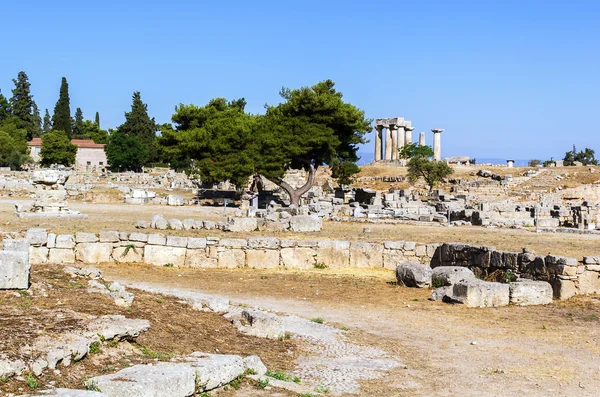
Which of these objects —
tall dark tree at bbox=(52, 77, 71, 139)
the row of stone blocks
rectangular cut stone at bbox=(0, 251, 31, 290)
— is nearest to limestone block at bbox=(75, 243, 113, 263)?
the row of stone blocks

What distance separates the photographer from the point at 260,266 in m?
20.4

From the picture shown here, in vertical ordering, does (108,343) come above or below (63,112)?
below

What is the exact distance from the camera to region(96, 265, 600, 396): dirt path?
9500mm

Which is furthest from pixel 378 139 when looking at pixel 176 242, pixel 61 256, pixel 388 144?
pixel 61 256

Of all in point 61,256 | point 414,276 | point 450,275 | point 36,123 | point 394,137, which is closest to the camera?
point 450,275

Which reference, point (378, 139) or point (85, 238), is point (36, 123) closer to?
point (378, 139)

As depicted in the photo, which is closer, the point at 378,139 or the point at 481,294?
the point at 481,294

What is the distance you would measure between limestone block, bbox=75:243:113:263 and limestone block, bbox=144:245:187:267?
1.02 metres

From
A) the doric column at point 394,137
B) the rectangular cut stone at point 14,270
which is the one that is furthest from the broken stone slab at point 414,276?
the doric column at point 394,137

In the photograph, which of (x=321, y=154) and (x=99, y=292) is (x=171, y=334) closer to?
(x=99, y=292)

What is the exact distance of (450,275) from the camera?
17.1m

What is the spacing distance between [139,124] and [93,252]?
89.8m

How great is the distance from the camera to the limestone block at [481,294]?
15.1 metres

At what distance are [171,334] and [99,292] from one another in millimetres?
2420
